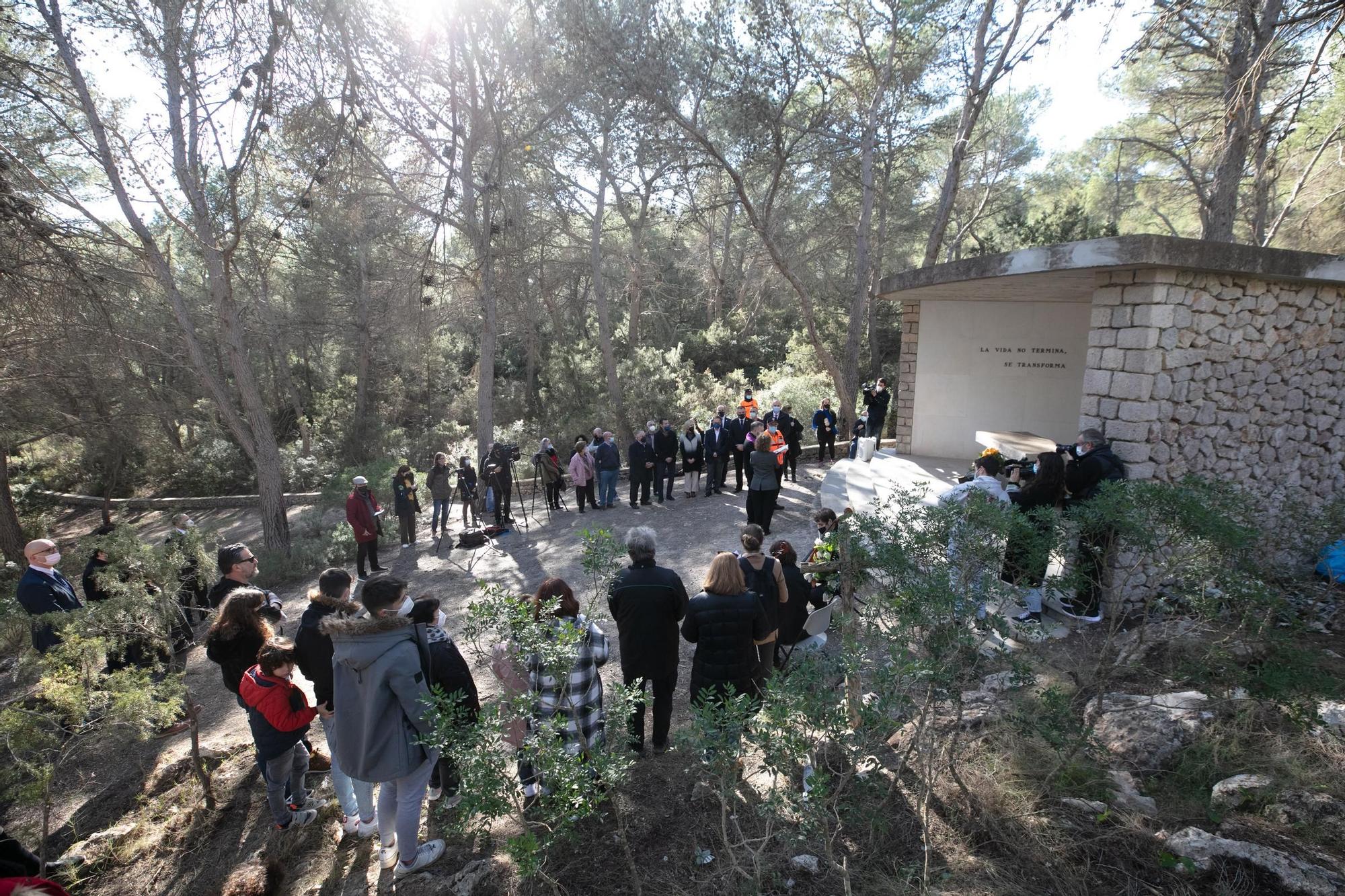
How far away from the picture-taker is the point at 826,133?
12.9 m

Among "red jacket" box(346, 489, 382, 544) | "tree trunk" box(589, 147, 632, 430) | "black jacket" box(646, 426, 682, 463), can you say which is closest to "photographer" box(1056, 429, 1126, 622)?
"black jacket" box(646, 426, 682, 463)

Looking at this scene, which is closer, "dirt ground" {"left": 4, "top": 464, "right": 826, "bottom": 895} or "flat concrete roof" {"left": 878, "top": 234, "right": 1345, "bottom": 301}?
"dirt ground" {"left": 4, "top": 464, "right": 826, "bottom": 895}

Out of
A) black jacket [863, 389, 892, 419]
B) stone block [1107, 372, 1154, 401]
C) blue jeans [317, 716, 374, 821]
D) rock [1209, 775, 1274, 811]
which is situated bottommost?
blue jeans [317, 716, 374, 821]

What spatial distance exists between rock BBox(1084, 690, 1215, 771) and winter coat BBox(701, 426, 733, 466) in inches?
281

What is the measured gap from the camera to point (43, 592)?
4910mm

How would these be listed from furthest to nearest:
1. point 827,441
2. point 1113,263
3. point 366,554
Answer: point 827,441 < point 366,554 < point 1113,263

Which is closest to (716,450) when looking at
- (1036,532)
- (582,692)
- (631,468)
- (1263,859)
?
(631,468)

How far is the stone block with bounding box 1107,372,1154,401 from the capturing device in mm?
5398

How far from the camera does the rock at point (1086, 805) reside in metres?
3.08

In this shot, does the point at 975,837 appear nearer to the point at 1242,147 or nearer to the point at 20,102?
the point at 1242,147

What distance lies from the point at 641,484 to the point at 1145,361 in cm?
717

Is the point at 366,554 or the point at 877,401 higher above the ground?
the point at 877,401

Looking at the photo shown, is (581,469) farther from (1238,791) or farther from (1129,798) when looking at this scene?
(1238,791)

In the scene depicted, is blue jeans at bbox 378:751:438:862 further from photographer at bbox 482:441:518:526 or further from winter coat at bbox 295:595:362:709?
photographer at bbox 482:441:518:526
